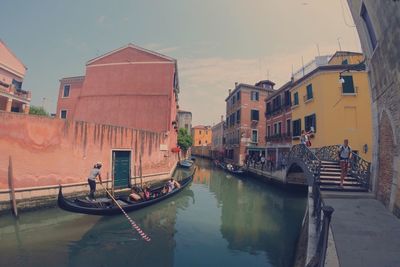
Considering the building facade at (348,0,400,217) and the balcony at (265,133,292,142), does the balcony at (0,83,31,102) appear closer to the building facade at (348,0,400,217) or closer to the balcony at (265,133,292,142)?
the building facade at (348,0,400,217)

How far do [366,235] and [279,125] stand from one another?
690 inches

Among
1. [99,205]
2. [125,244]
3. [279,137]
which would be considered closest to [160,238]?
[125,244]

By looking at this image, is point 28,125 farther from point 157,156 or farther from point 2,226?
point 157,156

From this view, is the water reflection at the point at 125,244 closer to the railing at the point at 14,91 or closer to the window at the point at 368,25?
the window at the point at 368,25

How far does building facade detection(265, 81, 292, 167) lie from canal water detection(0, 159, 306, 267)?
8344 mm

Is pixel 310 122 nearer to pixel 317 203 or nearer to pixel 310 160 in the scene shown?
pixel 310 160

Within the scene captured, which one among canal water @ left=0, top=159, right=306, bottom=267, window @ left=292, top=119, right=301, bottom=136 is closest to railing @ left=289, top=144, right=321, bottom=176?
canal water @ left=0, top=159, right=306, bottom=267

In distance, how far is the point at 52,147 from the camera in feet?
33.0

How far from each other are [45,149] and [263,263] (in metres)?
9.77

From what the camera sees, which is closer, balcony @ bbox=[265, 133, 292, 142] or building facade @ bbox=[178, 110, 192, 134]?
balcony @ bbox=[265, 133, 292, 142]

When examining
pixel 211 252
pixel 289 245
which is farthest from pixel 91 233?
pixel 289 245

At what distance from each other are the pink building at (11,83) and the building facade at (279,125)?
20.3m

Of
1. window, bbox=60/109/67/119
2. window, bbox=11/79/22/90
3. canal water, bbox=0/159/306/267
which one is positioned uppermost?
window, bbox=11/79/22/90

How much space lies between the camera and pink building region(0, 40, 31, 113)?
15.2 meters
